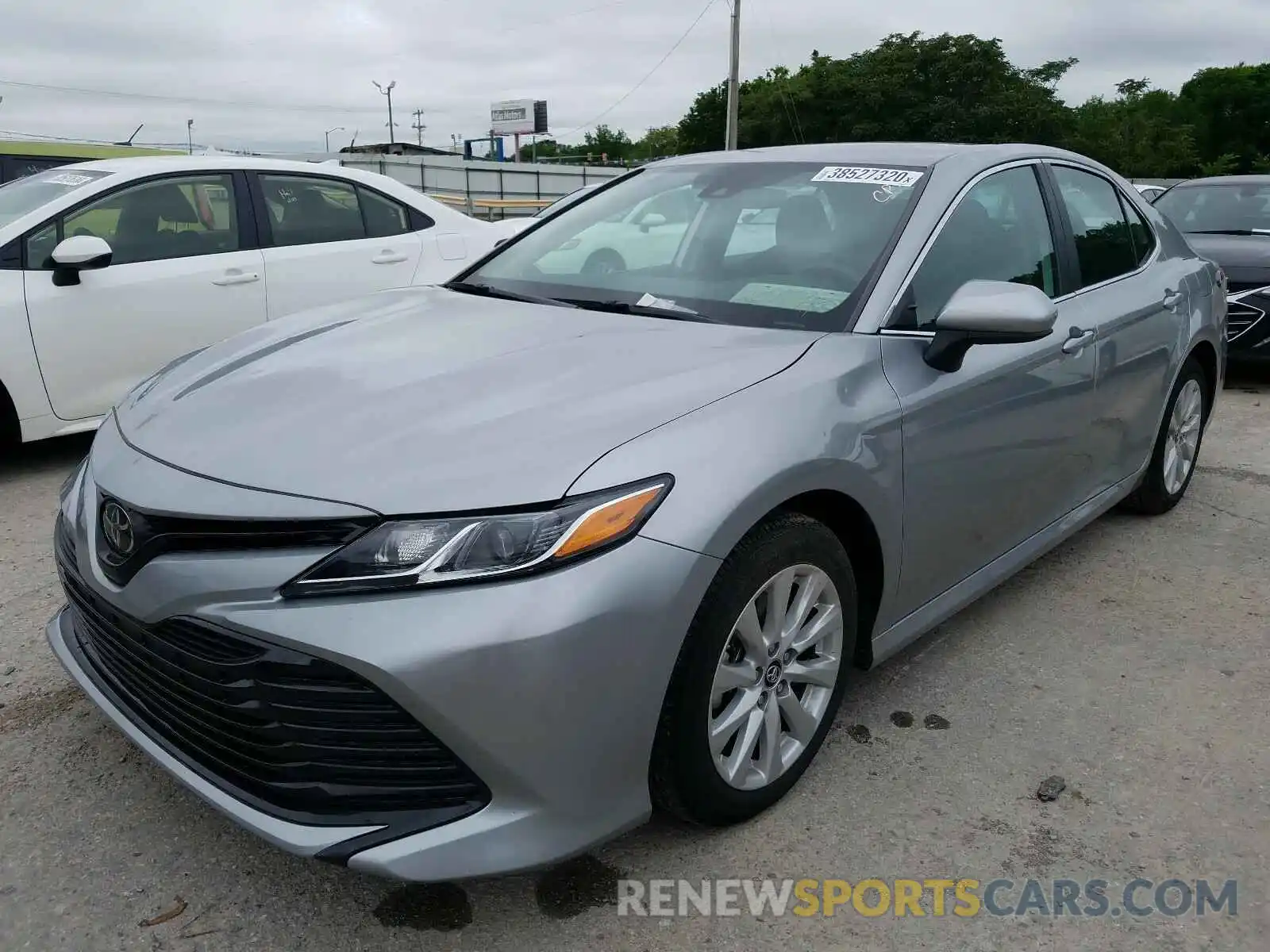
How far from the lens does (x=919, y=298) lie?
271 centimetres

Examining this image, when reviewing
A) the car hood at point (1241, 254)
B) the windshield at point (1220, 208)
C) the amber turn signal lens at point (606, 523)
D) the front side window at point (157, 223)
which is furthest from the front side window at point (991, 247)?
the windshield at point (1220, 208)

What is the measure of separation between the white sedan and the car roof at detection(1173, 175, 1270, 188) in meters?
6.76

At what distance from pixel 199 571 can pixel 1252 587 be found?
11.5ft

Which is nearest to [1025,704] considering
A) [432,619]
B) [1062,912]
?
[1062,912]

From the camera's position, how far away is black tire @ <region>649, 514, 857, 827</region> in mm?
2010

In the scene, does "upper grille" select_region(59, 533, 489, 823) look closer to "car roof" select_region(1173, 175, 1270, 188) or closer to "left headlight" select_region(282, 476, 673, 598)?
"left headlight" select_region(282, 476, 673, 598)

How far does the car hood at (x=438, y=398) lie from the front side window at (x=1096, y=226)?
1554 millimetres

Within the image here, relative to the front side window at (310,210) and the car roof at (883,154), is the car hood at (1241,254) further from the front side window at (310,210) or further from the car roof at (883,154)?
the front side window at (310,210)

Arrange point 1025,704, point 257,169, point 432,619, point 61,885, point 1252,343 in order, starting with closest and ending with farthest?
point 432,619 < point 61,885 < point 1025,704 < point 257,169 < point 1252,343

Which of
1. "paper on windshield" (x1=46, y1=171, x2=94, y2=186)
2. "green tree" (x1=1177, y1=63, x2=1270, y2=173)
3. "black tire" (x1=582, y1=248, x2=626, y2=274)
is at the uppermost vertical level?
"green tree" (x1=1177, y1=63, x2=1270, y2=173)

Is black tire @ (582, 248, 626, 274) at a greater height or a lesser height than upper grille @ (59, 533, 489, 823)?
greater

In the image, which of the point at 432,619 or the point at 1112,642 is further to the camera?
the point at 1112,642

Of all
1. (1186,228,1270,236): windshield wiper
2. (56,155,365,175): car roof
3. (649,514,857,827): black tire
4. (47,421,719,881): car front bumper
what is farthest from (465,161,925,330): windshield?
(1186,228,1270,236): windshield wiper

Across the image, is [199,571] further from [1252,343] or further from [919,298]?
[1252,343]
